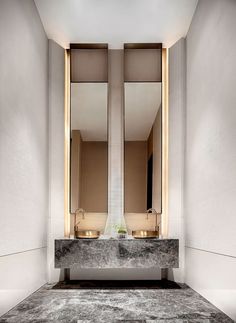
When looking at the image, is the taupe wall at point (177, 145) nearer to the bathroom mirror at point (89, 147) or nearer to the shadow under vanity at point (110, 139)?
the shadow under vanity at point (110, 139)

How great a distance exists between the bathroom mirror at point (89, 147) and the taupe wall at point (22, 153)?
15.6 inches

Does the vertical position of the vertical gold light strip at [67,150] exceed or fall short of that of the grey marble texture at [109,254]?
it exceeds it

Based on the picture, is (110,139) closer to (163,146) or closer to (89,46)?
(163,146)

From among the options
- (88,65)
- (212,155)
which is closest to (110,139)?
(88,65)

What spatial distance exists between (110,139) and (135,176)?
507 mm

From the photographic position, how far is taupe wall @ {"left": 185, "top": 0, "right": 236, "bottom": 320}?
2479mm

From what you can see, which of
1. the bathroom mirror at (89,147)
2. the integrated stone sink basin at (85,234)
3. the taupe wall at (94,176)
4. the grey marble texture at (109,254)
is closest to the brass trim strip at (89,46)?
the bathroom mirror at (89,147)

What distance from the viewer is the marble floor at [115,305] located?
2.43m

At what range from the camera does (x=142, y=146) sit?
4164 mm

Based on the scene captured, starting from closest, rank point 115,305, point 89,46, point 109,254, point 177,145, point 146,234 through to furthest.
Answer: point 115,305, point 109,254, point 146,234, point 177,145, point 89,46

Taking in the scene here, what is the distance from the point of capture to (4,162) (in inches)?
99.7

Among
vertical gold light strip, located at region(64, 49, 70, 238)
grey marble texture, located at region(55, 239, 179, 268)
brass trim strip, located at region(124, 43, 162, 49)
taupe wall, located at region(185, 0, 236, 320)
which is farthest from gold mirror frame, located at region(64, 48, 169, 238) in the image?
grey marble texture, located at region(55, 239, 179, 268)

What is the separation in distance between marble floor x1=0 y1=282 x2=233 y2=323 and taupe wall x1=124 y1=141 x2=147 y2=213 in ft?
2.98

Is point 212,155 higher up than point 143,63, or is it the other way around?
point 143,63
